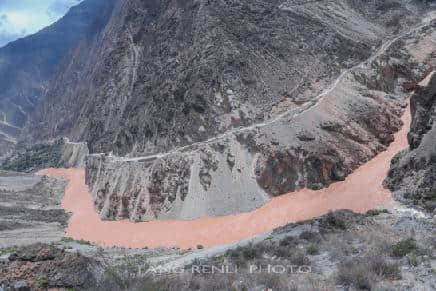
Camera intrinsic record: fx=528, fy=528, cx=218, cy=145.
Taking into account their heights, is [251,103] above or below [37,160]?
above

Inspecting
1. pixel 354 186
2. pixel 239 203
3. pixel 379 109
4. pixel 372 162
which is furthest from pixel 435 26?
pixel 239 203

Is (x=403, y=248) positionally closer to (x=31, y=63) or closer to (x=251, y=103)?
(x=251, y=103)

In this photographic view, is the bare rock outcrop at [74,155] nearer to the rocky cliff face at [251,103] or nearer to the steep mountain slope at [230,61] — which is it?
the steep mountain slope at [230,61]

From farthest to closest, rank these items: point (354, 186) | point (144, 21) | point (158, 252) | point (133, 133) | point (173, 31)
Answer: point (144, 21)
point (173, 31)
point (133, 133)
point (354, 186)
point (158, 252)

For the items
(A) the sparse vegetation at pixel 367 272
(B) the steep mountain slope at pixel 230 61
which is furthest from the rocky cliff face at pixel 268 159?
(A) the sparse vegetation at pixel 367 272

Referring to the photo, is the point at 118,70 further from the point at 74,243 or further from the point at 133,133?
the point at 74,243

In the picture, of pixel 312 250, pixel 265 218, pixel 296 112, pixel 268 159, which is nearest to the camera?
pixel 312 250

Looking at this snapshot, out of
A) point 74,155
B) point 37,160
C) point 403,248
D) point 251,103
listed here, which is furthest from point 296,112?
point 37,160
